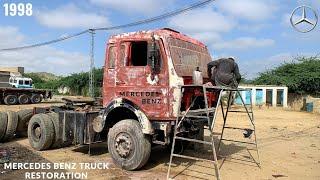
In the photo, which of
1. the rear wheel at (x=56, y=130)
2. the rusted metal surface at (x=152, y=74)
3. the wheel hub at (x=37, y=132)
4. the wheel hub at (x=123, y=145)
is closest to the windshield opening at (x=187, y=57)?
the rusted metal surface at (x=152, y=74)

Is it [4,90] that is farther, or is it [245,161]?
[4,90]

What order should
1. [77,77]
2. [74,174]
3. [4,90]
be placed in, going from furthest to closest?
[77,77] < [4,90] < [74,174]

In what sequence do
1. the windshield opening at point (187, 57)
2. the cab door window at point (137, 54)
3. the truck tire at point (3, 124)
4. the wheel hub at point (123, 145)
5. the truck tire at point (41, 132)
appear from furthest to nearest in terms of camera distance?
the truck tire at point (3, 124) < the truck tire at point (41, 132) < the cab door window at point (137, 54) < the wheel hub at point (123, 145) < the windshield opening at point (187, 57)

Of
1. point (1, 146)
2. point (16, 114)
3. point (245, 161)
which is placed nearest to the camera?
point (245, 161)

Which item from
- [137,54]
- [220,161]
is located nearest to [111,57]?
[137,54]

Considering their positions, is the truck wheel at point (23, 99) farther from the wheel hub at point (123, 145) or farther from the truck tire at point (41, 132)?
the wheel hub at point (123, 145)

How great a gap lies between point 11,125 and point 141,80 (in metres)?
5.58

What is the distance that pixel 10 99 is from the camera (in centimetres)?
3438

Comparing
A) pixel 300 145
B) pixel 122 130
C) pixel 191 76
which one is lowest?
pixel 300 145

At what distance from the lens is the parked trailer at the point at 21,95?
3409cm

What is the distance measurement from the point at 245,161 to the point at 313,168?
1.57 m

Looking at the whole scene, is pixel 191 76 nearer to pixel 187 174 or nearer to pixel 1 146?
pixel 187 174

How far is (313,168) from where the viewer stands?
372 inches

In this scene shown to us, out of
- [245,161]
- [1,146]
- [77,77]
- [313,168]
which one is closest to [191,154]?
[245,161]
